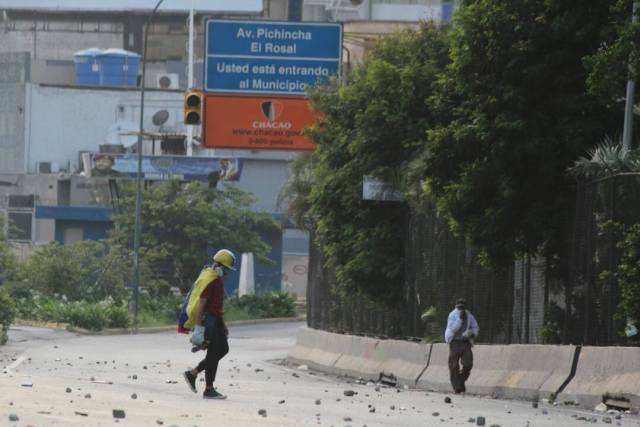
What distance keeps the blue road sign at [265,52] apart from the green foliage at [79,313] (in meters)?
19.9

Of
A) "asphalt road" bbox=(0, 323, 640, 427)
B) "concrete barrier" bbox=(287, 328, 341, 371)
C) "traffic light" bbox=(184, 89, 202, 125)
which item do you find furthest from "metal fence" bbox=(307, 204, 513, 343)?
"traffic light" bbox=(184, 89, 202, 125)

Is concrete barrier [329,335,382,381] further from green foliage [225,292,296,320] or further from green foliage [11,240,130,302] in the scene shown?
green foliage [225,292,296,320]

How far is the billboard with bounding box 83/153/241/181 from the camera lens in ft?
265

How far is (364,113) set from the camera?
3325cm

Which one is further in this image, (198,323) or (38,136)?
(38,136)

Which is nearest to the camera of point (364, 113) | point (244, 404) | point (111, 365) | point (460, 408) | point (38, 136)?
point (244, 404)

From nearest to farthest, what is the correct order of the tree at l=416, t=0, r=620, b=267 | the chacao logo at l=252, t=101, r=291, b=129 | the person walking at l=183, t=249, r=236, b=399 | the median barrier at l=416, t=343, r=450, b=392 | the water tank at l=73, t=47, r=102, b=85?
1. the person walking at l=183, t=249, r=236, b=399
2. the tree at l=416, t=0, r=620, b=267
3. the median barrier at l=416, t=343, r=450, b=392
4. the chacao logo at l=252, t=101, r=291, b=129
5. the water tank at l=73, t=47, r=102, b=85


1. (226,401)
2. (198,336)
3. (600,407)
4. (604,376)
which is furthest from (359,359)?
(226,401)

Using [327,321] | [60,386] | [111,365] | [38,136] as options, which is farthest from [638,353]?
[38,136]

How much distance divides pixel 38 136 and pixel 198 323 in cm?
7678

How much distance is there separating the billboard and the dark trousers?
55.6 m

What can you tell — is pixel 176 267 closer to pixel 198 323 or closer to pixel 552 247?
pixel 552 247

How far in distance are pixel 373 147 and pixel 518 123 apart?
971 cm

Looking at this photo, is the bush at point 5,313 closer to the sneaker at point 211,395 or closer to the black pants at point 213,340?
the black pants at point 213,340
